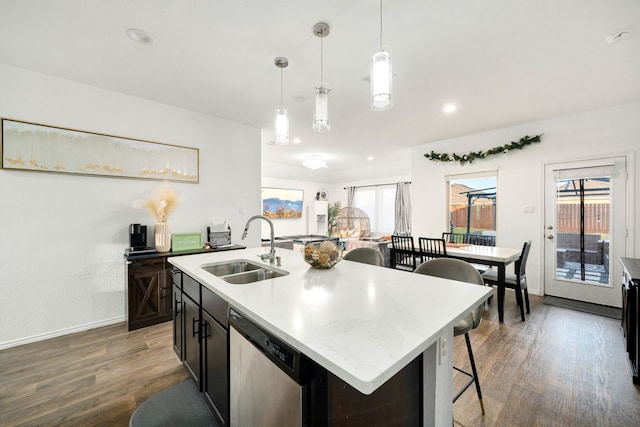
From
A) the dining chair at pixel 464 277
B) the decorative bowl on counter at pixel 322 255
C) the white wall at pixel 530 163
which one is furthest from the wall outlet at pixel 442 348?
the white wall at pixel 530 163

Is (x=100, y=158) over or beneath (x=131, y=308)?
over

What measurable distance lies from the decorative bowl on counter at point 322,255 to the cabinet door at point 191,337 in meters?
0.76

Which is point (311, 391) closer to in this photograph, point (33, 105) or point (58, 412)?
point (58, 412)

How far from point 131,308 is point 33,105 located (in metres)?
2.20

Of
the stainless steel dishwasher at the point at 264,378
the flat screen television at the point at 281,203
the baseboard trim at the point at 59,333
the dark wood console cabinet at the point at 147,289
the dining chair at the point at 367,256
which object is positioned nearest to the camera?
the stainless steel dishwasher at the point at 264,378

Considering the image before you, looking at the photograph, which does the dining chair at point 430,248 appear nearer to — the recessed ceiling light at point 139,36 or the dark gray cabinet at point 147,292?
the dark gray cabinet at point 147,292

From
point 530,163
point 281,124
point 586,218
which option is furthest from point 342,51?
point 586,218

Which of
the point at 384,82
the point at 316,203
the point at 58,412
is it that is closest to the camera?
the point at 384,82

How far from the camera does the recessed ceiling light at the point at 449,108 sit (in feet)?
11.1

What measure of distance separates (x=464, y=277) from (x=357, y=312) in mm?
942

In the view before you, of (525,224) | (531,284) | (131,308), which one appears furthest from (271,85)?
(531,284)

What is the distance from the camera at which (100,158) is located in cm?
289

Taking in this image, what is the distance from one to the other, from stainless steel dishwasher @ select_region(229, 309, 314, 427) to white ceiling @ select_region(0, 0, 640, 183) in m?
2.00

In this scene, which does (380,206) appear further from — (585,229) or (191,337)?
(191,337)
